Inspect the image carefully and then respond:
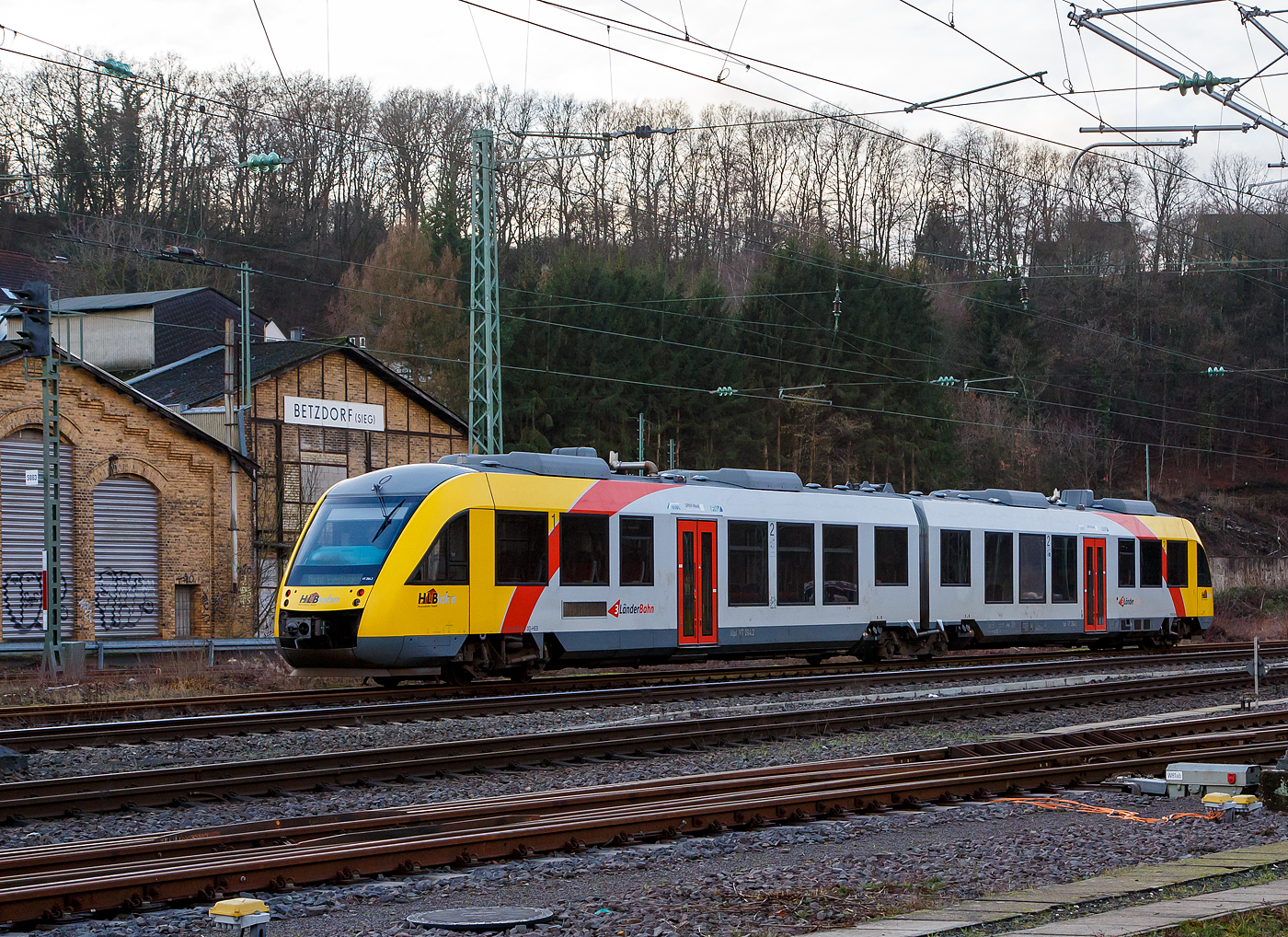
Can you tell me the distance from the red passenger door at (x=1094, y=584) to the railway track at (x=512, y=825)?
15.6 m

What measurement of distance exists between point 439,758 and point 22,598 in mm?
23431

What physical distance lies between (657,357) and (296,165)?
796 inches

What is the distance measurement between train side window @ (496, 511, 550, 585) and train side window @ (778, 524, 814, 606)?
4.91 m

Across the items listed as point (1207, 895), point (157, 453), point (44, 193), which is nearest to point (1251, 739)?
point (1207, 895)

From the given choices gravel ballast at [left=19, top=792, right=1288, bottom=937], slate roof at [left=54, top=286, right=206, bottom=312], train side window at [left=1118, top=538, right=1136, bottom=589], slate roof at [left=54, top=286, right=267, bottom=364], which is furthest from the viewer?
slate roof at [left=54, top=286, right=267, bottom=364]

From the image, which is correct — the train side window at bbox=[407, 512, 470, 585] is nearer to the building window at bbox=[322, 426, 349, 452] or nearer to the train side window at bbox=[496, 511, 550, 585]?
the train side window at bbox=[496, 511, 550, 585]

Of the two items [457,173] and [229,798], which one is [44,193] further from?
[229,798]

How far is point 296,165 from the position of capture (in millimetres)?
66375

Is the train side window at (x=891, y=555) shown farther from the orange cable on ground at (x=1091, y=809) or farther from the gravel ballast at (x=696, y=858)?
the orange cable on ground at (x=1091, y=809)

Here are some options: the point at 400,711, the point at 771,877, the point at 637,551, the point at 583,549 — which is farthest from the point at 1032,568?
the point at 771,877

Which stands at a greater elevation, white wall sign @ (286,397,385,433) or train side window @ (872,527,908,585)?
white wall sign @ (286,397,385,433)

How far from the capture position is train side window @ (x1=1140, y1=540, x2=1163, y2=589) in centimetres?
3028

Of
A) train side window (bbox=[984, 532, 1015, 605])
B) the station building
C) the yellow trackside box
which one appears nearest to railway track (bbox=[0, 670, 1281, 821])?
the yellow trackside box

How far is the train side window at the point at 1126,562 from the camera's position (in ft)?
97.1
